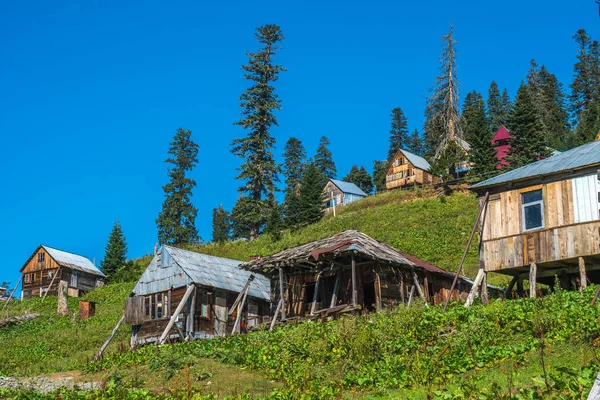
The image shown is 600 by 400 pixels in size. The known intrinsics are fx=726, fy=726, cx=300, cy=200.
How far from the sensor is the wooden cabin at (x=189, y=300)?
34.1 m

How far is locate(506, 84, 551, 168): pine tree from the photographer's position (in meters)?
54.8

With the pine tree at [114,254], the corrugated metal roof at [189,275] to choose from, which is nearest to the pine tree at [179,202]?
the pine tree at [114,254]

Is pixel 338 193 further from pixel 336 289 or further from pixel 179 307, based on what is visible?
pixel 336 289

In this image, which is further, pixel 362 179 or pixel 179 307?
pixel 362 179

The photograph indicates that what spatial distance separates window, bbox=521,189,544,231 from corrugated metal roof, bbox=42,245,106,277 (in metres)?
44.4

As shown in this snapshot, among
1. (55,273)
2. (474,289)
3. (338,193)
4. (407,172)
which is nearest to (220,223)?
(338,193)

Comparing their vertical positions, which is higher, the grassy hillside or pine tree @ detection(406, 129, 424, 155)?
pine tree @ detection(406, 129, 424, 155)

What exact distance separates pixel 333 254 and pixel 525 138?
3293 centimetres

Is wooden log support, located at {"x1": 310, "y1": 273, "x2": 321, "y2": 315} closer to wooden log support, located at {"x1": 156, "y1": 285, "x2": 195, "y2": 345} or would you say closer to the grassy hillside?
wooden log support, located at {"x1": 156, "y1": 285, "x2": 195, "y2": 345}

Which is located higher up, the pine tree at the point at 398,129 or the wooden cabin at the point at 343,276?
the pine tree at the point at 398,129

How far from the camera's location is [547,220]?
2452 cm

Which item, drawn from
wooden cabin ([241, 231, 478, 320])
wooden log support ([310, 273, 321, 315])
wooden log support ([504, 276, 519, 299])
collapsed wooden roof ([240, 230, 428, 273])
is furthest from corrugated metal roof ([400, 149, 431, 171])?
wooden log support ([504, 276, 519, 299])

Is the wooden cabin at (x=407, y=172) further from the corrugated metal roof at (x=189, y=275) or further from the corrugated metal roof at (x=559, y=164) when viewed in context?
the corrugated metal roof at (x=559, y=164)

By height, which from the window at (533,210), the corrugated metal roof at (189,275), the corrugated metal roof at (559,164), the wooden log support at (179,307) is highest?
the corrugated metal roof at (559,164)
